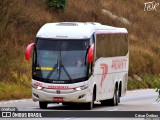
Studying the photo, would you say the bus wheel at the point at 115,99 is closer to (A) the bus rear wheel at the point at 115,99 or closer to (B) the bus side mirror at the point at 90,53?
(A) the bus rear wheel at the point at 115,99

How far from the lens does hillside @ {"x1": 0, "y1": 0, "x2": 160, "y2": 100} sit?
1640 inches

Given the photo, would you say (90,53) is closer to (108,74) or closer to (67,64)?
(67,64)

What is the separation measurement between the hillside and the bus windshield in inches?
241

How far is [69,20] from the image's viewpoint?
65125mm

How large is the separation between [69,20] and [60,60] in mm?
34284

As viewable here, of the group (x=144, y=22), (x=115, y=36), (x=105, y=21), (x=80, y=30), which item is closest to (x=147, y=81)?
(x=105, y=21)

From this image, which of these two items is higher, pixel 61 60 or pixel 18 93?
pixel 61 60

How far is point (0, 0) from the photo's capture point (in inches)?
1619

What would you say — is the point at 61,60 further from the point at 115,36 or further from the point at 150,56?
the point at 150,56

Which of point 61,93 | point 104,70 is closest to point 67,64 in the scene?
point 61,93

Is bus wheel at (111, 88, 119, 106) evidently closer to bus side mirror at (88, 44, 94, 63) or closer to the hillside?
the hillside

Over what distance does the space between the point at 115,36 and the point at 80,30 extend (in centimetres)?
523

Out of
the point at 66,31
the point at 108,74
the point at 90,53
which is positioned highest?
the point at 66,31

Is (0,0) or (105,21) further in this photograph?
(105,21)
